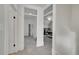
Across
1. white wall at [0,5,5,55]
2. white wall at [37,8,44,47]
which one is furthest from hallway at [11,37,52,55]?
white wall at [0,5,5,55]

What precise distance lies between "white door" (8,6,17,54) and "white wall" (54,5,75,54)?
0.76 m

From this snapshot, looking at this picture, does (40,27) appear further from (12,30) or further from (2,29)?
(2,29)

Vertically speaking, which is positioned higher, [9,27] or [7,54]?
[9,27]

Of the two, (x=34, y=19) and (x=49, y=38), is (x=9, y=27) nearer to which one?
(x=34, y=19)

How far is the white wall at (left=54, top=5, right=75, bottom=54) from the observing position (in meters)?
1.52

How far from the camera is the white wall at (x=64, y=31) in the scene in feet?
4.98

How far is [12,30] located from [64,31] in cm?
92

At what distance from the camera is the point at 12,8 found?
1516mm

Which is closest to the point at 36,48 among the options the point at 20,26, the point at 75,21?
the point at 20,26

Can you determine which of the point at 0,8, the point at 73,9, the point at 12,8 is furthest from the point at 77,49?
the point at 0,8

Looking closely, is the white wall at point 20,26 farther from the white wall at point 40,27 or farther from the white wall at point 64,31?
the white wall at point 64,31

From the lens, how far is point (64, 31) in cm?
152

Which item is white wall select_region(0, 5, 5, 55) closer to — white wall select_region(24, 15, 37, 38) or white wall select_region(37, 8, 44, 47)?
white wall select_region(24, 15, 37, 38)

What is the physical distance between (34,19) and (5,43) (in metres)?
0.67
